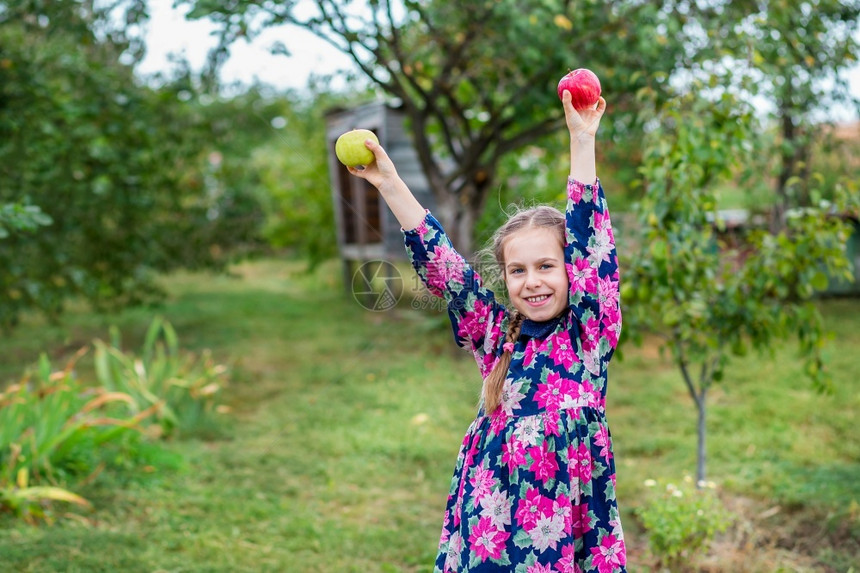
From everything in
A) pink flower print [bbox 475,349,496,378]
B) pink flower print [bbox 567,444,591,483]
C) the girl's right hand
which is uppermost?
the girl's right hand

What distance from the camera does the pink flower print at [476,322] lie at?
1.83 metres

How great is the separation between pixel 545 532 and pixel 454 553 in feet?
0.74

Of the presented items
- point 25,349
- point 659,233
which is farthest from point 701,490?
point 25,349

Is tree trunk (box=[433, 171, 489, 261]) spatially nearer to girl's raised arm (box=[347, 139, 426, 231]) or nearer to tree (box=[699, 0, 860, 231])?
tree (box=[699, 0, 860, 231])

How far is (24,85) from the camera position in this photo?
412cm

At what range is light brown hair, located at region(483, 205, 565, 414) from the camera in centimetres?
173

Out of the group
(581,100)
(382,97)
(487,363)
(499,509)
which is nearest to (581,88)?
(581,100)

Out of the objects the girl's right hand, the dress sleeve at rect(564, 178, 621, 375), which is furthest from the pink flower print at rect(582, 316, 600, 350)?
the girl's right hand

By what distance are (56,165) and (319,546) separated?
358 cm

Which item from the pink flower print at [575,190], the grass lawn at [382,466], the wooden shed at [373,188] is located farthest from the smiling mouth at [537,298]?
the wooden shed at [373,188]

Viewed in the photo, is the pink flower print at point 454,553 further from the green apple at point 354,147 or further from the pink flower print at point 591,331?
the green apple at point 354,147

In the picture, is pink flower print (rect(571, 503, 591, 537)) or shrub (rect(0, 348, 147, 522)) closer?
pink flower print (rect(571, 503, 591, 537))

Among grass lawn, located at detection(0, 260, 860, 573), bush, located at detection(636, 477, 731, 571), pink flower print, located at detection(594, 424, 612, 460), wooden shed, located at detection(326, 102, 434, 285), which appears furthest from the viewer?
wooden shed, located at detection(326, 102, 434, 285)

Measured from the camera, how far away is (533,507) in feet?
5.45
